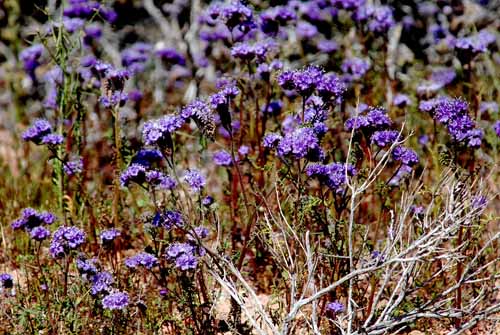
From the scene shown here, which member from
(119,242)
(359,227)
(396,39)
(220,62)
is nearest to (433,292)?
(359,227)

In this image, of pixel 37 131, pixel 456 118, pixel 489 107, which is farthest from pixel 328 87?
pixel 489 107

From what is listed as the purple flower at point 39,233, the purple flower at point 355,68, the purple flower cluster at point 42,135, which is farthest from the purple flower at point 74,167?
the purple flower at point 355,68

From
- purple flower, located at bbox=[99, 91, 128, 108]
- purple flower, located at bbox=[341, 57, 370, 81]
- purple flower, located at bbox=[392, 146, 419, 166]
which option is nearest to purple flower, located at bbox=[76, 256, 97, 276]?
purple flower, located at bbox=[99, 91, 128, 108]

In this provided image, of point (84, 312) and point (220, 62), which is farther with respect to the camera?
point (220, 62)

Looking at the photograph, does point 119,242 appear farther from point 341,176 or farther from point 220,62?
point 220,62

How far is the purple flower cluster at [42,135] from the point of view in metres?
4.17

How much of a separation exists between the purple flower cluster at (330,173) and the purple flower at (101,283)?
1022mm

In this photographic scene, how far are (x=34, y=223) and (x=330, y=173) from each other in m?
1.49

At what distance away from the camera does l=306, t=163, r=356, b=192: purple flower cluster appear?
3422 mm

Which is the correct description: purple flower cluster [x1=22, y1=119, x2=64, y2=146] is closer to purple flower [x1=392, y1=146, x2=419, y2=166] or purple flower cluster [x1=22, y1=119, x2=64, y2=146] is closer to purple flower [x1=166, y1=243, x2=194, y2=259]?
purple flower [x1=166, y1=243, x2=194, y2=259]

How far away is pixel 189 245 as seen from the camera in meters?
3.41

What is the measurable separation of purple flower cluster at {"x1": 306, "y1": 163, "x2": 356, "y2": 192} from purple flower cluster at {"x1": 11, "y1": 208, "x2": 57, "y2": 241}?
51.5 inches

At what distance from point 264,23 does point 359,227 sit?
170 cm

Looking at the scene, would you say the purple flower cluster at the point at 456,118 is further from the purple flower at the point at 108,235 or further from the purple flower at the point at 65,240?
the purple flower at the point at 65,240
